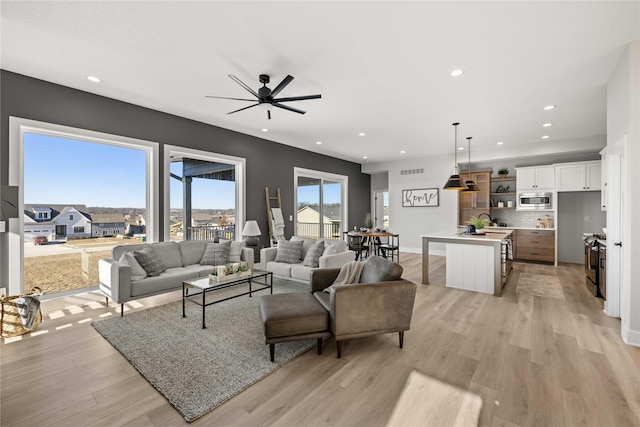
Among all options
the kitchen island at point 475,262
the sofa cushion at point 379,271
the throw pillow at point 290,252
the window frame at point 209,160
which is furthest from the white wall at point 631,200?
the window frame at point 209,160

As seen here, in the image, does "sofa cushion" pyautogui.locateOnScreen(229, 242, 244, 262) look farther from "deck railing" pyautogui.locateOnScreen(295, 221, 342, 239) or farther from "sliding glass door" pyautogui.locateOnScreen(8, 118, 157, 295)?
"deck railing" pyautogui.locateOnScreen(295, 221, 342, 239)

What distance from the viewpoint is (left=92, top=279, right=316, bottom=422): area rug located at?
2.10 metres

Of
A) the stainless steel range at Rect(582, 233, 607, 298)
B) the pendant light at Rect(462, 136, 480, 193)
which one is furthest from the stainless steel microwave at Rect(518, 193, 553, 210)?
the stainless steel range at Rect(582, 233, 607, 298)

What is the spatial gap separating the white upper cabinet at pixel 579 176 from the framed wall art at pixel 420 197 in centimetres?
284

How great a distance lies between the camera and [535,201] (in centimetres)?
701

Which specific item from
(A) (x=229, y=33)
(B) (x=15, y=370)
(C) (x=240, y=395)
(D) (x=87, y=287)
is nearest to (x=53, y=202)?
(D) (x=87, y=287)

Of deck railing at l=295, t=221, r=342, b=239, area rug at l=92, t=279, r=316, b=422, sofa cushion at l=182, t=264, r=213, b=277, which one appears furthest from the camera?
deck railing at l=295, t=221, r=342, b=239

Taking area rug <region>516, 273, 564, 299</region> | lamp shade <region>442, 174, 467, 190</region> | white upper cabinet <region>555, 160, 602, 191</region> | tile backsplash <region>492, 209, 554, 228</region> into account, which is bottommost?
area rug <region>516, 273, 564, 299</region>

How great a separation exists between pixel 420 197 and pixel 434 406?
7440mm

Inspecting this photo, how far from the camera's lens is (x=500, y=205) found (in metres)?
7.65

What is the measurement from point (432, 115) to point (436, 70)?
173cm

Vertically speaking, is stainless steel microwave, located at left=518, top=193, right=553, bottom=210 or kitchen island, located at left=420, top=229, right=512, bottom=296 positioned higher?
stainless steel microwave, located at left=518, top=193, right=553, bottom=210

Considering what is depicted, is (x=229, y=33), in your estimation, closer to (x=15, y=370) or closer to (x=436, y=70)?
(x=436, y=70)

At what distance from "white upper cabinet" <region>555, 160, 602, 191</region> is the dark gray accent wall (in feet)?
18.6
